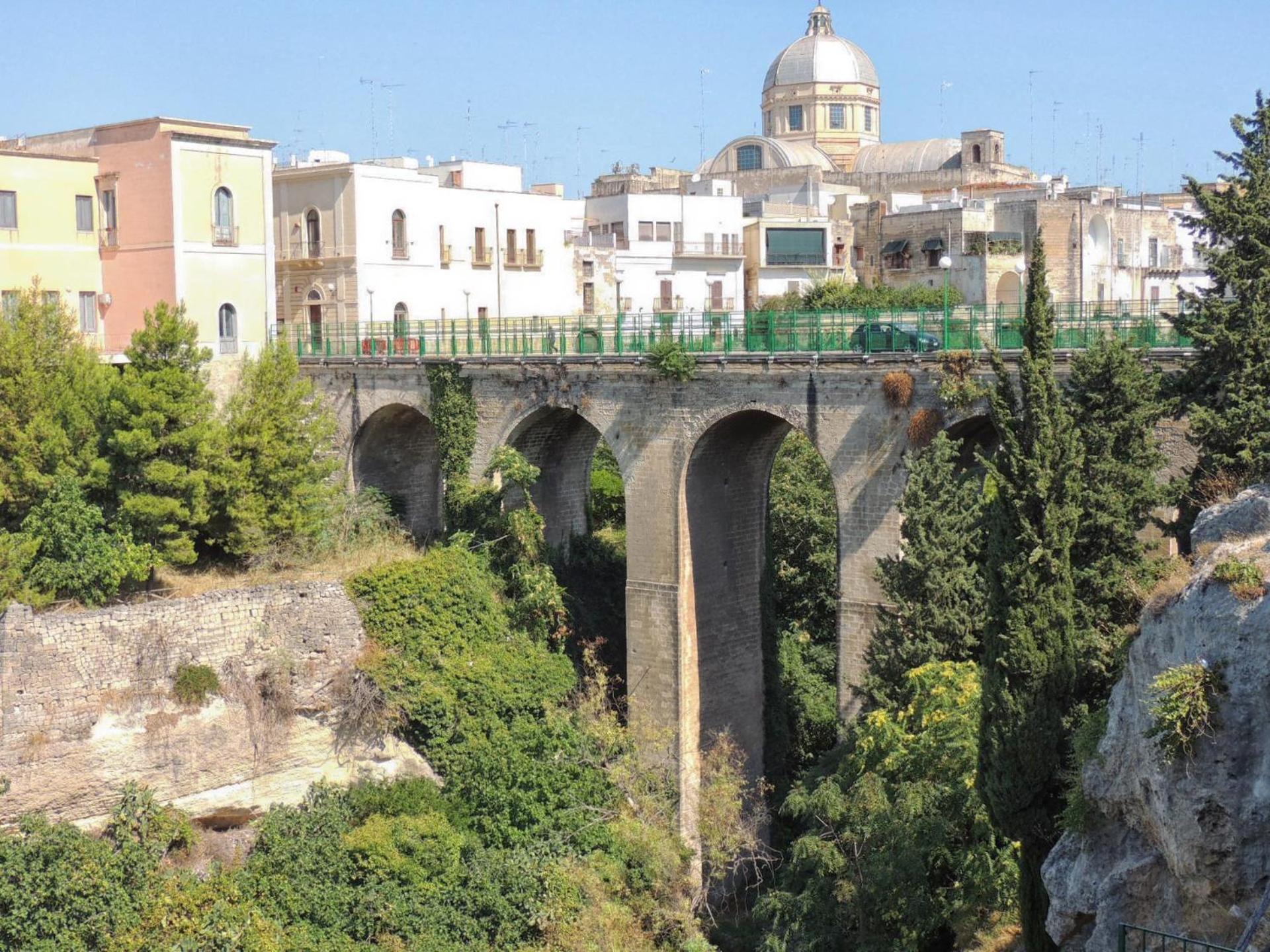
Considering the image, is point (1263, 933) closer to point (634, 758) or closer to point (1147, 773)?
point (1147, 773)

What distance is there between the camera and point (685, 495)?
24.1 metres

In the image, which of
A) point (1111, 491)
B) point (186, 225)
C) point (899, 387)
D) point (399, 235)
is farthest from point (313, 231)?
point (1111, 491)

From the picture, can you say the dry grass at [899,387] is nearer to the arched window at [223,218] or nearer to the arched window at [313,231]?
the arched window at [223,218]

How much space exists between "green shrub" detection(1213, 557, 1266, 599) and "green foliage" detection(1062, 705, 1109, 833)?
212cm

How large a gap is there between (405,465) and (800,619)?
881cm

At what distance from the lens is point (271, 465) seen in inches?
983

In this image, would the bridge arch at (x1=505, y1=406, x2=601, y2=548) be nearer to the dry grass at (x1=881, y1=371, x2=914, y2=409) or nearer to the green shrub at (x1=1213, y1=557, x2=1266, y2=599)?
the dry grass at (x1=881, y1=371, x2=914, y2=409)

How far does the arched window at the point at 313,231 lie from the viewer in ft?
113

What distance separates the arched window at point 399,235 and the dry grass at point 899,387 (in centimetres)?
1640

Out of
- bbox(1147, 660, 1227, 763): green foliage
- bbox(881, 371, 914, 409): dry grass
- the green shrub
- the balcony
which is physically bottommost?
bbox(1147, 660, 1227, 763): green foliage

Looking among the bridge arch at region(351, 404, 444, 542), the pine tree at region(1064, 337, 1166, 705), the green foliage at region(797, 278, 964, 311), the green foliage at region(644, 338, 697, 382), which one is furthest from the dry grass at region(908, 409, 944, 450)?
the green foliage at region(797, 278, 964, 311)

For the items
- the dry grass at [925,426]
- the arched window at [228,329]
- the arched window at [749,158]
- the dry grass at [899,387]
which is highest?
the arched window at [749,158]

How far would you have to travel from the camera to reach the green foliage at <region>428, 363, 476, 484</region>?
27.4 meters

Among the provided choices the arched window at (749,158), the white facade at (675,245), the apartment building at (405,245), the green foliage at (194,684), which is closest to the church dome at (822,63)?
the arched window at (749,158)
